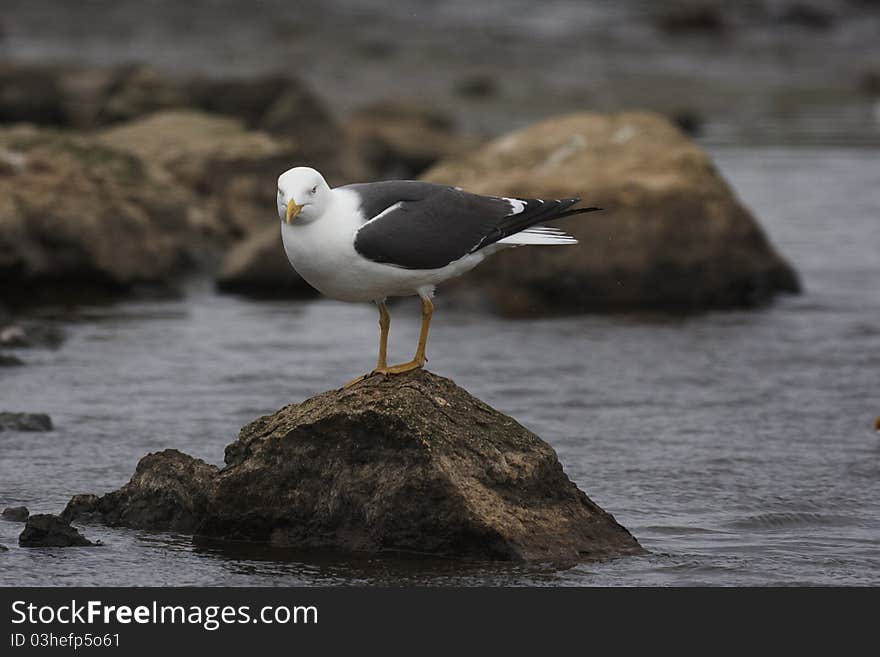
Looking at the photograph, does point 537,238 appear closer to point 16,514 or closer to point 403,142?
point 16,514

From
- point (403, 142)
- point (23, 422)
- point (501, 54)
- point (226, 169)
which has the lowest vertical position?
point (23, 422)

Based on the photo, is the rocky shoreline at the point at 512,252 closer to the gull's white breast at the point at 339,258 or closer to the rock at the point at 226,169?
the rock at the point at 226,169

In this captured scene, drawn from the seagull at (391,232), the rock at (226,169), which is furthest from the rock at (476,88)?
the seagull at (391,232)

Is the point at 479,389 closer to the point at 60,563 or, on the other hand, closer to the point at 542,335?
the point at 542,335

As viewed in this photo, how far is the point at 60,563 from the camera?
809 centimetres

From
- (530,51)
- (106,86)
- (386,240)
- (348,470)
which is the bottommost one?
(348,470)

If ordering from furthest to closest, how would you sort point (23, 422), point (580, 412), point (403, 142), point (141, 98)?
point (403, 142) → point (141, 98) → point (580, 412) → point (23, 422)

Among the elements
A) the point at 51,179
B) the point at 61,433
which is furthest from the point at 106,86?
the point at 61,433

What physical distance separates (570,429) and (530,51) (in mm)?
29077

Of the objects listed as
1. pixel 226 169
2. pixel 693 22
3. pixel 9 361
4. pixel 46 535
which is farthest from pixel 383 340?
pixel 693 22

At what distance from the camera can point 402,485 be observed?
8164mm

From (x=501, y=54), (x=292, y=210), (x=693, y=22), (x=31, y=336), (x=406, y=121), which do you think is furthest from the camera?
(x=693, y=22)

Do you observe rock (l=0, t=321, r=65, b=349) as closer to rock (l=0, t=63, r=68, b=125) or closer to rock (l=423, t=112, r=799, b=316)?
rock (l=423, t=112, r=799, b=316)

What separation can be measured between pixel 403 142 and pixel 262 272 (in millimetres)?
8846
